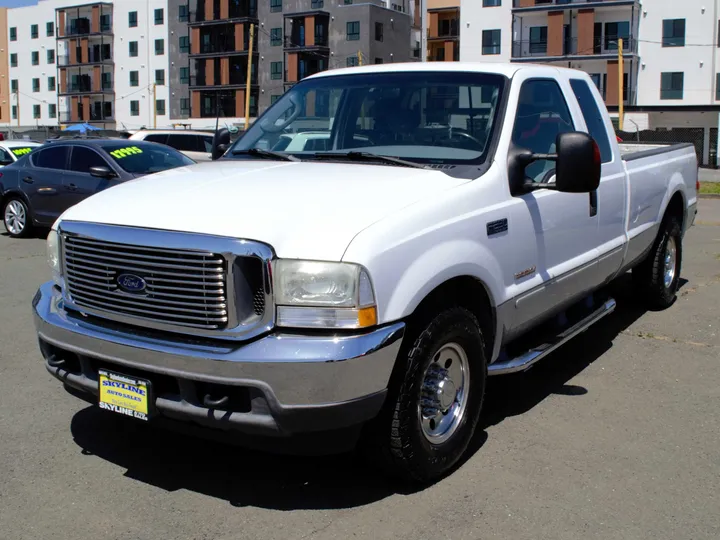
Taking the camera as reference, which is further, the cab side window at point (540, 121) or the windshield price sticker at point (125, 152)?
the windshield price sticker at point (125, 152)

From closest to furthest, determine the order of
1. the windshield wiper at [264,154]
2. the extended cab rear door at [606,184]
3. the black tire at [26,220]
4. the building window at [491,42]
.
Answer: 1. the windshield wiper at [264,154]
2. the extended cab rear door at [606,184]
3. the black tire at [26,220]
4. the building window at [491,42]

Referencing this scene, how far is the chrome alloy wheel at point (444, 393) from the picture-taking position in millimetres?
3885

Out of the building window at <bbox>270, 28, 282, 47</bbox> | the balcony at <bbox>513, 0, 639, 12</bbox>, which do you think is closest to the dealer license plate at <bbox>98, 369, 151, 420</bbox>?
the balcony at <bbox>513, 0, 639, 12</bbox>

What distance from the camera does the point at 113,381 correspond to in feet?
12.0

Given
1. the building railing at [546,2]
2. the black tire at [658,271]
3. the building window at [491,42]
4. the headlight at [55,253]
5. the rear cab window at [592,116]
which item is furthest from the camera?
the building window at [491,42]

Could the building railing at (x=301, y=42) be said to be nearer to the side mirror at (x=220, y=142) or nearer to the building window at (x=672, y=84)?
the building window at (x=672, y=84)

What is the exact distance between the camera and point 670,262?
765 centimetres

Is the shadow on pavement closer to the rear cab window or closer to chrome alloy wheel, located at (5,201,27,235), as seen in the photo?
the rear cab window

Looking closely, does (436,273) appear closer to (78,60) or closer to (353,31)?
(353,31)

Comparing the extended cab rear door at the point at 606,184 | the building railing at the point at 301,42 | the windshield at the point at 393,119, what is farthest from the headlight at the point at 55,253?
the building railing at the point at 301,42

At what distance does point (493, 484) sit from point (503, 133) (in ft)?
6.00

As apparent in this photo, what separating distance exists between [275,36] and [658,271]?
65487 millimetres

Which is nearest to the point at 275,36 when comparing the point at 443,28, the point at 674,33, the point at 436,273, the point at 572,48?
the point at 443,28

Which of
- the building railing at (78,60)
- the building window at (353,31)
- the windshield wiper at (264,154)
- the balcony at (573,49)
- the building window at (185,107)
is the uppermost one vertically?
the building window at (353,31)
